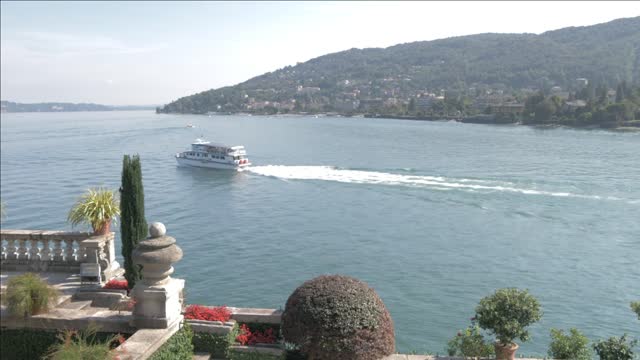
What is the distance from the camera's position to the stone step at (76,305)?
32.0 feet

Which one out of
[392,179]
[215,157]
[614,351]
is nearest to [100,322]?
[614,351]

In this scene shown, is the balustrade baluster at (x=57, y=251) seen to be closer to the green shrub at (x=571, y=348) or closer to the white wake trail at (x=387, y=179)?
the green shrub at (x=571, y=348)

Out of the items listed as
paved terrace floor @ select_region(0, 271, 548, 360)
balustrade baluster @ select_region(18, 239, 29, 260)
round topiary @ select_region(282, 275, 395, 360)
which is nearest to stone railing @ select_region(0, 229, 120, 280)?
balustrade baluster @ select_region(18, 239, 29, 260)

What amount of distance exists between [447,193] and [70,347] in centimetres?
3766

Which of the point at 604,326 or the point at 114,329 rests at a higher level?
the point at 114,329

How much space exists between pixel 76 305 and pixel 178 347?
9.57ft

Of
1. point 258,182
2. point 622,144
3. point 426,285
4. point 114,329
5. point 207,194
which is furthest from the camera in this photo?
point 622,144

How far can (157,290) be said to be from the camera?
8078mm

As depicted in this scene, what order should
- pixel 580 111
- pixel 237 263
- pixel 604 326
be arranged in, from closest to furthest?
pixel 604 326 → pixel 237 263 → pixel 580 111

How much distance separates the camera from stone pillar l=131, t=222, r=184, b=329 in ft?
26.1

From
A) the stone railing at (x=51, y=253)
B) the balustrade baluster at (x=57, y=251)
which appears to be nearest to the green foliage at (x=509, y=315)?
the stone railing at (x=51, y=253)

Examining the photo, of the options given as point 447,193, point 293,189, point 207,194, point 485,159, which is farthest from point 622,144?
point 207,194

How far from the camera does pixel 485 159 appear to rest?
61.5 meters

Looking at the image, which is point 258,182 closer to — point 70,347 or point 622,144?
point 70,347
